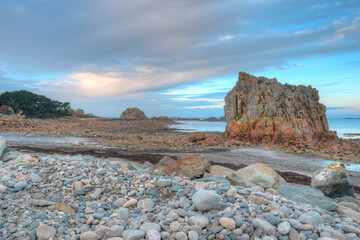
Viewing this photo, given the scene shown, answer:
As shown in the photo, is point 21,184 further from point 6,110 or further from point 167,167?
point 6,110

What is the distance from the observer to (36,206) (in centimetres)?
462

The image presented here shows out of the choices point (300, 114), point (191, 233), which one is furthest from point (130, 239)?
point (300, 114)

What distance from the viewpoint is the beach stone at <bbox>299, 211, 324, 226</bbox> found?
12.7 feet

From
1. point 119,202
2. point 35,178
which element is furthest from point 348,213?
Answer: point 35,178

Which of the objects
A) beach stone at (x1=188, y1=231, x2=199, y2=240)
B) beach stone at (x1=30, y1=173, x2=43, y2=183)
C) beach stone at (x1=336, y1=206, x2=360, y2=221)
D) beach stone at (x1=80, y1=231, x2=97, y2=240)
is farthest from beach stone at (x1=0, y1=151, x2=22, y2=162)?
beach stone at (x1=336, y1=206, x2=360, y2=221)

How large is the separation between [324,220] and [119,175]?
465cm

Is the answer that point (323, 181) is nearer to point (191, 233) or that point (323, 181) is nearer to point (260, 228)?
point (260, 228)

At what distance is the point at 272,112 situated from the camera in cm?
2614

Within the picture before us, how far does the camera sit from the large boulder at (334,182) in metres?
6.93

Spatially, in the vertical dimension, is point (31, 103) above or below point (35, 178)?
above

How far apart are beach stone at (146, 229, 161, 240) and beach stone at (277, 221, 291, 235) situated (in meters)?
1.81

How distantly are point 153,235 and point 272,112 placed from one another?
2534 cm

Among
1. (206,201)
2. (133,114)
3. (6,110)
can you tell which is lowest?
(206,201)

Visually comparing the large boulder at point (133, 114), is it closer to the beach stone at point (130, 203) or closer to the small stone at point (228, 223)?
the beach stone at point (130, 203)
